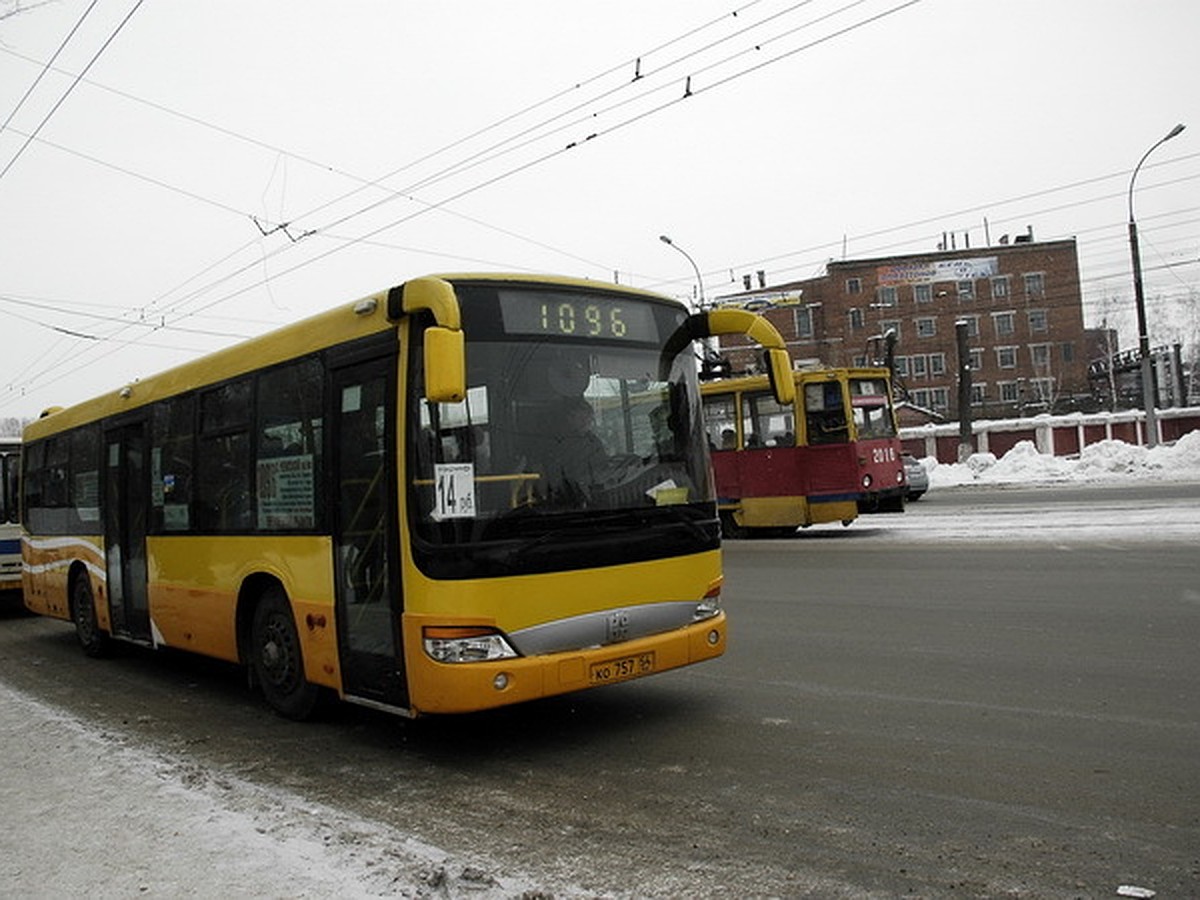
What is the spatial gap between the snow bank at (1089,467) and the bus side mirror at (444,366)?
28.1 meters

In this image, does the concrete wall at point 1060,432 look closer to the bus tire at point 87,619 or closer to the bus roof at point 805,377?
the bus roof at point 805,377

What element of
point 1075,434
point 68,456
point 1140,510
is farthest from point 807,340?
point 68,456

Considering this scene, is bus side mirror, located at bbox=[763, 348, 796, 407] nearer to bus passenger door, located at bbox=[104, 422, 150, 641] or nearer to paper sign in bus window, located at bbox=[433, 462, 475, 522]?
paper sign in bus window, located at bbox=[433, 462, 475, 522]

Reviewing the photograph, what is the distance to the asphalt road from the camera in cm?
398

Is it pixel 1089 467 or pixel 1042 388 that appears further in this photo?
pixel 1042 388

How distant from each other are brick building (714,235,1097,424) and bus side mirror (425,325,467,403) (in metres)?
66.3

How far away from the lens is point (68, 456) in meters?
11.2

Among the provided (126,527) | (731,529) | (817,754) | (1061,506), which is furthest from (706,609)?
(1061,506)

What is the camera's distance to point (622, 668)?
227 inches

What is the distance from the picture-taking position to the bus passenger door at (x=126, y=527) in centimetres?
911

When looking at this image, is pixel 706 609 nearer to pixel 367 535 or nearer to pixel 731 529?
pixel 367 535

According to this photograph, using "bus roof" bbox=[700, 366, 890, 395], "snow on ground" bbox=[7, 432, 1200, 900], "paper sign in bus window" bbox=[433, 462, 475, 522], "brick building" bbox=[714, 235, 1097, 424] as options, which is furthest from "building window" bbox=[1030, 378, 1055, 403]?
"snow on ground" bbox=[7, 432, 1200, 900]

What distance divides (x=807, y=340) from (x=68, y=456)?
68804 mm

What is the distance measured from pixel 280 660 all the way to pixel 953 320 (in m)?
73.0
